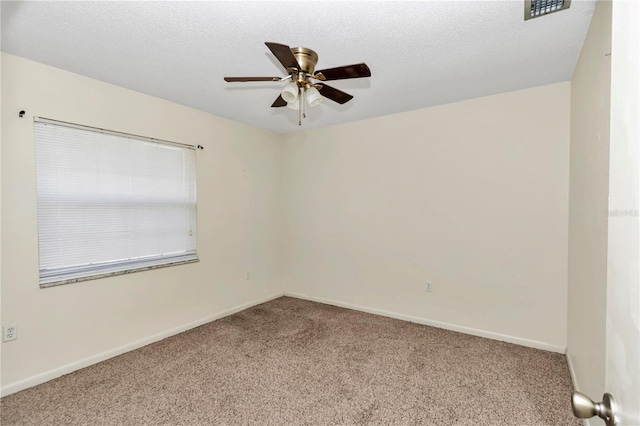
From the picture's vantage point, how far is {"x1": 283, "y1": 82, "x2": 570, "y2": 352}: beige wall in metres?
2.85

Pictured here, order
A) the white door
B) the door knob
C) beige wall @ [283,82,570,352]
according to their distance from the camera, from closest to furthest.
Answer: the white door
the door knob
beige wall @ [283,82,570,352]

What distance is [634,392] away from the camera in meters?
0.53

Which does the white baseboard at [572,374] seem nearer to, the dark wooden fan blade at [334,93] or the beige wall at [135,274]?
the dark wooden fan blade at [334,93]

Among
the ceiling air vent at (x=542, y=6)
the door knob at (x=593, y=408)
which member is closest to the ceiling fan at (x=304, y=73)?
the ceiling air vent at (x=542, y=6)

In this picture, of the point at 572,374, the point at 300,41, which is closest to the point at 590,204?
the point at 572,374

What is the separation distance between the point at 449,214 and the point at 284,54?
2.50 m

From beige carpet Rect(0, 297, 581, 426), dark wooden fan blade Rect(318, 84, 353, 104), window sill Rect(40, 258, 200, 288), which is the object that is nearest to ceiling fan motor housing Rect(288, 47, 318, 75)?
dark wooden fan blade Rect(318, 84, 353, 104)

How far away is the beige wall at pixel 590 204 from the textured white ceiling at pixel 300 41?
25 cm

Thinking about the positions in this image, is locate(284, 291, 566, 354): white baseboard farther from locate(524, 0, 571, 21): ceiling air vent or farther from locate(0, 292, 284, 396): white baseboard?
locate(524, 0, 571, 21): ceiling air vent

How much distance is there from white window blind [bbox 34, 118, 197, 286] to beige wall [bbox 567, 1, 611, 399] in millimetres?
3490

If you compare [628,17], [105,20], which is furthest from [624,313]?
[105,20]

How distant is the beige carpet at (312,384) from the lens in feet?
6.54

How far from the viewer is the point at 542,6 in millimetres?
1695

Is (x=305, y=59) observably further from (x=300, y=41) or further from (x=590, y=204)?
(x=590, y=204)
